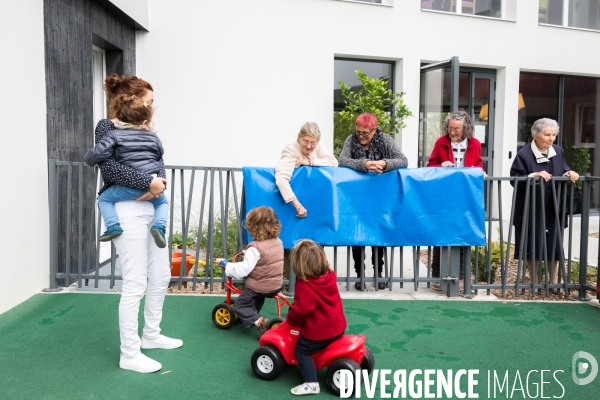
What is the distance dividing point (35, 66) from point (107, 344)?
2693mm

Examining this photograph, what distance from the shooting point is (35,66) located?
16.7 ft

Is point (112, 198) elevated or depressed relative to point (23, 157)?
depressed

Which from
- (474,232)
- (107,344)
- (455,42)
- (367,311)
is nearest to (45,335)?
(107,344)

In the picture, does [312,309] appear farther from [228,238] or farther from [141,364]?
[228,238]

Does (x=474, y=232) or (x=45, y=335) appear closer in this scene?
(x=45, y=335)

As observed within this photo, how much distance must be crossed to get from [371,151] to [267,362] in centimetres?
260

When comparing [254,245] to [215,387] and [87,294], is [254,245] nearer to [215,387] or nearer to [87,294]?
[215,387]

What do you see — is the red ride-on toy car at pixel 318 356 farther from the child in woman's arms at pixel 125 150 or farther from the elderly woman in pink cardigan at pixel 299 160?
the elderly woman in pink cardigan at pixel 299 160

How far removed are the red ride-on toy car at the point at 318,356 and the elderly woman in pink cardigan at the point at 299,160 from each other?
1727 mm

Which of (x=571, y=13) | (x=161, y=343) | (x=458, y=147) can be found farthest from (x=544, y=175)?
(x=571, y=13)

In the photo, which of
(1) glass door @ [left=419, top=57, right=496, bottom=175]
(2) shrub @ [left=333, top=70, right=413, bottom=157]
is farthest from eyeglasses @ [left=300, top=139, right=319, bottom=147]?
(1) glass door @ [left=419, top=57, right=496, bottom=175]

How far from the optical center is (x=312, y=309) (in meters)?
3.21

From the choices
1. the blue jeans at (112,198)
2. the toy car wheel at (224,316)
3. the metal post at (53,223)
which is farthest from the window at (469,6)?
the blue jeans at (112,198)

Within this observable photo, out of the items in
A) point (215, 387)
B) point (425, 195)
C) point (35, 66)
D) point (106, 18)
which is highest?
point (106, 18)
